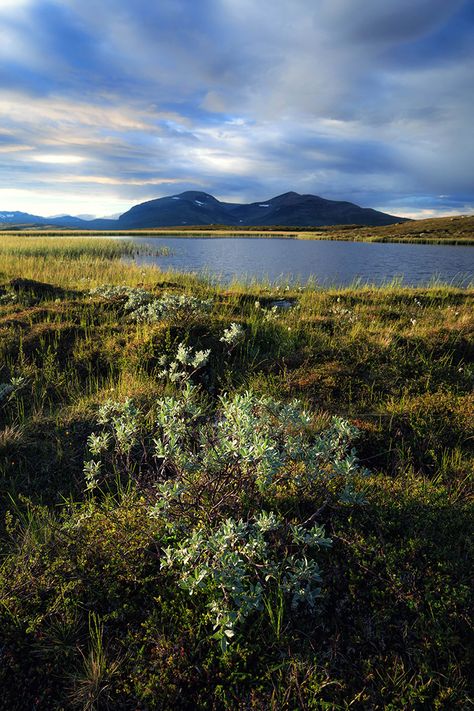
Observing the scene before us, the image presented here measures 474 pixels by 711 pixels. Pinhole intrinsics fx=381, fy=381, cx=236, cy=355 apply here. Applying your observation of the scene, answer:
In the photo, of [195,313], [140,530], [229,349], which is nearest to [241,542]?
[140,530]

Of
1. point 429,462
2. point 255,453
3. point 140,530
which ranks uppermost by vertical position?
point 255,453

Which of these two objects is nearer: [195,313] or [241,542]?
[241,542]

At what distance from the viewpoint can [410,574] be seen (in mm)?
2650

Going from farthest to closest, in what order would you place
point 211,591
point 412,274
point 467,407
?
point 412,274, point 467,407, point 211,591

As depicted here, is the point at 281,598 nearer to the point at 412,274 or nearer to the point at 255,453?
the point at 255,453

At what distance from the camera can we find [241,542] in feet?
9.05

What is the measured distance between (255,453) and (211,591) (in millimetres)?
963

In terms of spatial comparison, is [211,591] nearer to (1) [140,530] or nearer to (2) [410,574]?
(1) [140,530]

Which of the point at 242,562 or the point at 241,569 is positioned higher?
the point at 241,569

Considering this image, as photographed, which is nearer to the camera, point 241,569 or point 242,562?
point 241,569

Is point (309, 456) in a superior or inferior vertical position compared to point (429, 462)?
superior

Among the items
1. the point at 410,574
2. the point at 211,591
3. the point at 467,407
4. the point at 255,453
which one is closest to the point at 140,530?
the point at 211,591

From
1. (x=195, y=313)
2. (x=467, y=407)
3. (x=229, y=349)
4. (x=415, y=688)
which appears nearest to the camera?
(x=415, y=688)

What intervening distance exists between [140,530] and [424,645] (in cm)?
209
